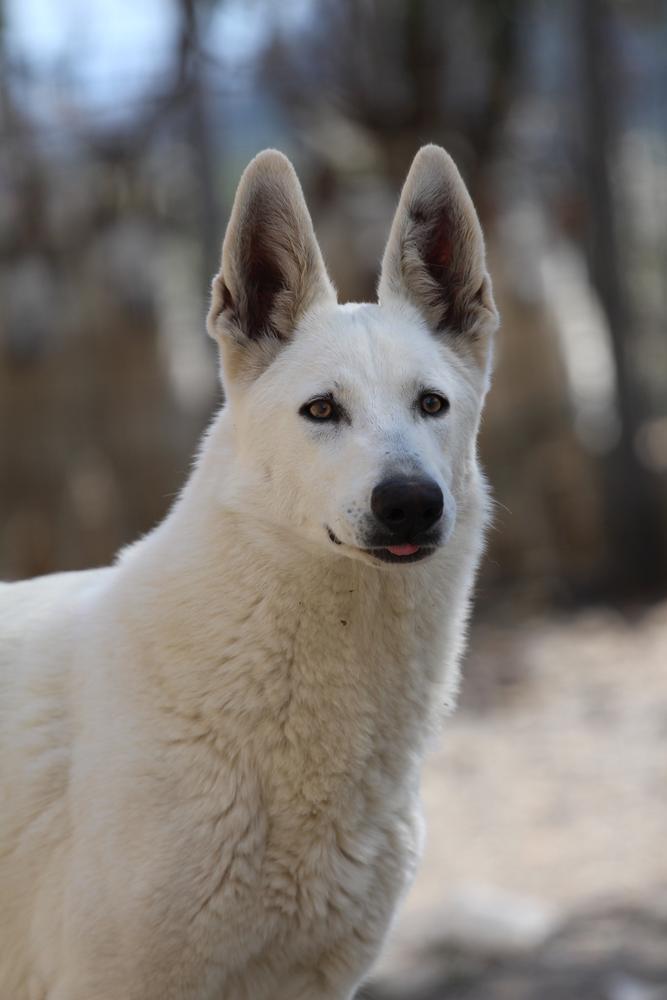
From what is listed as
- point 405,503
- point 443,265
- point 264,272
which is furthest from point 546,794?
point 405,503

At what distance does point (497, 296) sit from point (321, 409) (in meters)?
9.11

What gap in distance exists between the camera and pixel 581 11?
31.1ft

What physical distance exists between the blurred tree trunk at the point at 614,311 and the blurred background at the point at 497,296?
18mm

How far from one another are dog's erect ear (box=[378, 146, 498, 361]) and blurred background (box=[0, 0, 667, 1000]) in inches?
145

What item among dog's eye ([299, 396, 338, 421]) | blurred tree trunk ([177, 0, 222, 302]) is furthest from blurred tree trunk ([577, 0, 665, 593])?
dog's eye ([299, 396, 338, 421])

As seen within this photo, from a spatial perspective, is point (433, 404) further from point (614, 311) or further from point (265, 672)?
point (614, 311)

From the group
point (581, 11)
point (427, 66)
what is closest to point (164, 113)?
point (427, 66)

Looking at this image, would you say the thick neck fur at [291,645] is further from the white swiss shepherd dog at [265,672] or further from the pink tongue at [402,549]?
the pink tongue at [402,549]

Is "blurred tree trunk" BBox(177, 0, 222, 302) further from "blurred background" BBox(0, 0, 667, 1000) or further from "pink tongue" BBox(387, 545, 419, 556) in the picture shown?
"pink tongue" BBox(387, 545, 419, 556)

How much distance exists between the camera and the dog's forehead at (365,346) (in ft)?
10.0

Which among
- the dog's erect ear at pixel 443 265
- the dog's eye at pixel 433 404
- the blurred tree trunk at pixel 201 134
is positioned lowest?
the dog's eye at pixel 433 404

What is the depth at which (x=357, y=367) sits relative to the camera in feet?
10.0

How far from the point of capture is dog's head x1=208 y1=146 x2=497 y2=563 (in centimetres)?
286

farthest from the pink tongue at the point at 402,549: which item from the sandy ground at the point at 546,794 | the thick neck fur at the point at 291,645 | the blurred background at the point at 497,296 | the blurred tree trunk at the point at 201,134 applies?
the blurred tree trunk at the point at 201,134
